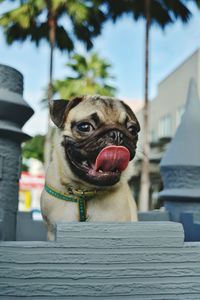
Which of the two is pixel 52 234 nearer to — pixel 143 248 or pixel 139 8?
pixel 143 248

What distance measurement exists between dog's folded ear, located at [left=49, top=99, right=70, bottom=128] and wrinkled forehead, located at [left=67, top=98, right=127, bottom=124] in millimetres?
42

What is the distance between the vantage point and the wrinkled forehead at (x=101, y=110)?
208 centimetres

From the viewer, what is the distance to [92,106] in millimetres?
2129

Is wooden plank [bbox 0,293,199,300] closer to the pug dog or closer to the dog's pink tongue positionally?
the pug dog

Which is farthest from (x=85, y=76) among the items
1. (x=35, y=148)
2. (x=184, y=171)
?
(x=184, y=171)

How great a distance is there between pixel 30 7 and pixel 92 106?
12465mm

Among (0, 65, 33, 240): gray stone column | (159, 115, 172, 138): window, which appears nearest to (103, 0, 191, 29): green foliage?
(159, 115, 172, 138): window

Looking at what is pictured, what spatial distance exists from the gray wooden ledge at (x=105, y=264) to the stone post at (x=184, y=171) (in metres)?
1.73

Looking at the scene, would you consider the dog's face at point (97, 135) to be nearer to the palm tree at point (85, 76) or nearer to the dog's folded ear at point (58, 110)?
the dog's folded ear at point (58, 110)

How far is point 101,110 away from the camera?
2.10 meters

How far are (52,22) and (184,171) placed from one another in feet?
36.4

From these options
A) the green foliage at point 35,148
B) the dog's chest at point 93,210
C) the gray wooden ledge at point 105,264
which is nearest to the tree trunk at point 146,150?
the dog's chest at point 93,210

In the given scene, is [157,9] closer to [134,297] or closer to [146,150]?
[146,150]

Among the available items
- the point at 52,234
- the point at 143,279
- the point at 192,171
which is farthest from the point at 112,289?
the point at 192,171
